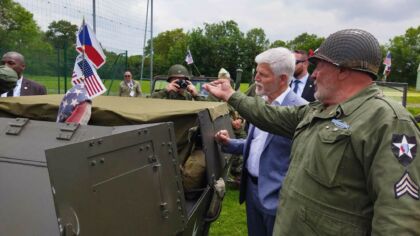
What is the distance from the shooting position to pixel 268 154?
2.91 meters

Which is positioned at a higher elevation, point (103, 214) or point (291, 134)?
point (291, 134)

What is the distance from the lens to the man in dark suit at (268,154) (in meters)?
2.86

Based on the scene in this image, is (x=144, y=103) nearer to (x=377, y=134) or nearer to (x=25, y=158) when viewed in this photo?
(x=25, y=158)

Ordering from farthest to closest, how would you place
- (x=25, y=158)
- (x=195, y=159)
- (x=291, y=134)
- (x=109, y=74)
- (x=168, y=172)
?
(x=109, y=74)
(x=195, y=159)
(x=291, y=134)
(x=168, y=172)
(x=25, y=158)

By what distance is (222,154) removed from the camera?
149 inches

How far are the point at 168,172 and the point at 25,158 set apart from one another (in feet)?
2.51

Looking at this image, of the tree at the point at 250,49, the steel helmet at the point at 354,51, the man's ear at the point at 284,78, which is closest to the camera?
the steel helmet at the point at 354,51

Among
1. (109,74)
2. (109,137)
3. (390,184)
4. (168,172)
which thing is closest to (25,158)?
(109,137)

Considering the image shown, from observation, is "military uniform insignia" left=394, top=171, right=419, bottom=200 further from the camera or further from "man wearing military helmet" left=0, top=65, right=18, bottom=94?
the camera

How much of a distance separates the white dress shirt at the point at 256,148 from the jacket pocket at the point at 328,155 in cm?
105

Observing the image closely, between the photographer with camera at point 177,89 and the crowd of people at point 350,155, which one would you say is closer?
the crowd of people at point 350,155

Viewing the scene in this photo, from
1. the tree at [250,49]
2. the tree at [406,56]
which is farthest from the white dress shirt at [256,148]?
the tree at [406,56]

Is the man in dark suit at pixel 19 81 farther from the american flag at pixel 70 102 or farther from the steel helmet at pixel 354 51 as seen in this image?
the steel helmet at pixel 354 51

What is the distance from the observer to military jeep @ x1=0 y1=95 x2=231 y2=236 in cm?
179
